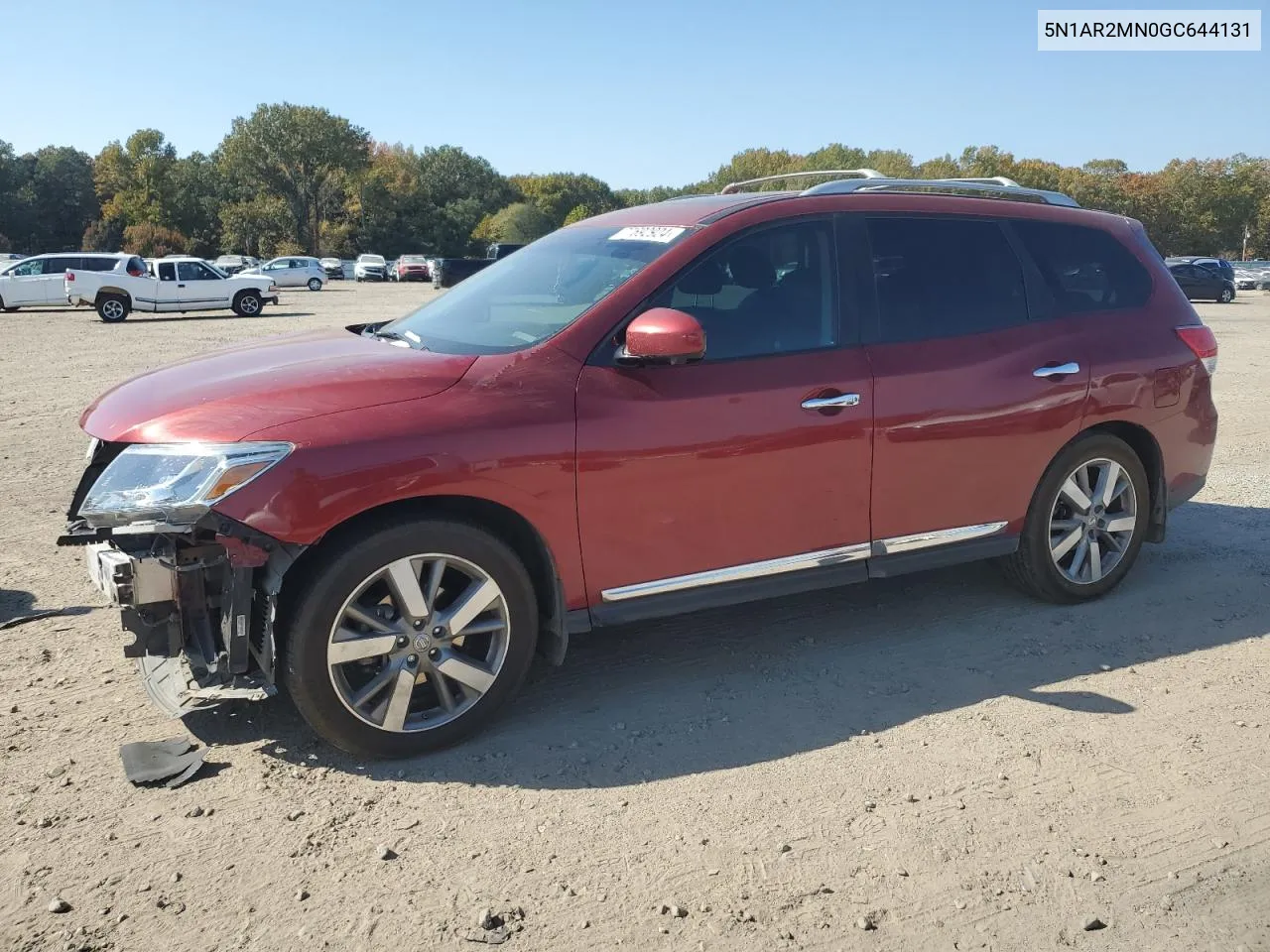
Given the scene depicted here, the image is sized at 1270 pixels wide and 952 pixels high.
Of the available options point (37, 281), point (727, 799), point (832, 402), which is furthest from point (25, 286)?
point (727, 799)

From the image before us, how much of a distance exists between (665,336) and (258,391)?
141 centimetres

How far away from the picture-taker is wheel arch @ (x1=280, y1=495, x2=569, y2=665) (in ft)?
11.1

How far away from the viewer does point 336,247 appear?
284 feet

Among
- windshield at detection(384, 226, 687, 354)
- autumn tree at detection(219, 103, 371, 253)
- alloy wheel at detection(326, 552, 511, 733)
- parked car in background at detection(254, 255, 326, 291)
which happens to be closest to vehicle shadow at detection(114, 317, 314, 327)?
parked car in background at detection(254, 255, 326, 291)

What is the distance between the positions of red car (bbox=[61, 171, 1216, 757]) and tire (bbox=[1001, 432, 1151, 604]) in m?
0.02

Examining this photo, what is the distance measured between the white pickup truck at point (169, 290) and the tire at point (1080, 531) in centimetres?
2629

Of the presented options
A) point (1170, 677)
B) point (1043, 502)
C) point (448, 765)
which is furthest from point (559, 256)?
point (1170, 677)

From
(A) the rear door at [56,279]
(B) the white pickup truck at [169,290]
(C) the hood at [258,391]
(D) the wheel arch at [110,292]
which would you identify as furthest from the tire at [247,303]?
(C) the hood at [258,391]

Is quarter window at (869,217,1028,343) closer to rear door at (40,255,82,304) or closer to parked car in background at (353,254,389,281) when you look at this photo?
rear door at (40,255,82,304)

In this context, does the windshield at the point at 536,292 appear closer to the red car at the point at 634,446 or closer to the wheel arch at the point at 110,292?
the red car at the point at 634,446

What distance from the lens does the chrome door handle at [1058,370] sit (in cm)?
473

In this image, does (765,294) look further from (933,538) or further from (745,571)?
(933,538)

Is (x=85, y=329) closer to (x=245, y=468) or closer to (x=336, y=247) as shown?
(x=245, y=468)

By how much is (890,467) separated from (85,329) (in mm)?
23035
